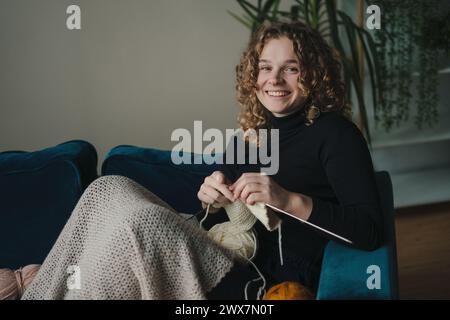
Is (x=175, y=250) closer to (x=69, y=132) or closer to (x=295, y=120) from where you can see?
(x=295, y=120)

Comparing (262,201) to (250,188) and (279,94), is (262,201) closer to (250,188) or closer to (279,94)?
(250,188)

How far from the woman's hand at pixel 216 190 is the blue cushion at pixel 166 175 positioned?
32cm

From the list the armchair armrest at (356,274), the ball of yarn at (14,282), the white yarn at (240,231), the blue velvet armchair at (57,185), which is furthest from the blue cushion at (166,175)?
the armchair armrest at (356,274)

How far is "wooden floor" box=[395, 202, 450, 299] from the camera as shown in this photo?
2137 mm

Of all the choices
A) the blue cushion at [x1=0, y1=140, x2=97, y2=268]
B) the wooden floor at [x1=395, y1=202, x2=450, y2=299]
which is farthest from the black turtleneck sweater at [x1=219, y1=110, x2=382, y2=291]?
the wooden floor at [x1=395, y1=202, x2=450, y2=299]

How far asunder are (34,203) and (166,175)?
0.38 m

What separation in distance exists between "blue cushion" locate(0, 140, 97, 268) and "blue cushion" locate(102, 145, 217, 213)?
13 centimetres

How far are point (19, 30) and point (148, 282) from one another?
58.9 inches

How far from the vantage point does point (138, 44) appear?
241 cm

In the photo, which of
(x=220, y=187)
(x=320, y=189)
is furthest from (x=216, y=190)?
(x=320, y=189)

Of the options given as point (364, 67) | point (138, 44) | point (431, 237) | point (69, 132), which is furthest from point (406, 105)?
point (69, 132)

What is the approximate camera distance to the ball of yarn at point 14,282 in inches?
52.4

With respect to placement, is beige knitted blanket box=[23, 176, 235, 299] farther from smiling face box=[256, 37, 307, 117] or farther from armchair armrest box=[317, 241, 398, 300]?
smiling face box=[256, 37, 307, 117]

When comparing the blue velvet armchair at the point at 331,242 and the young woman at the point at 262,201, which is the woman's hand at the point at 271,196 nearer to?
the young woman at the point at 262,201
